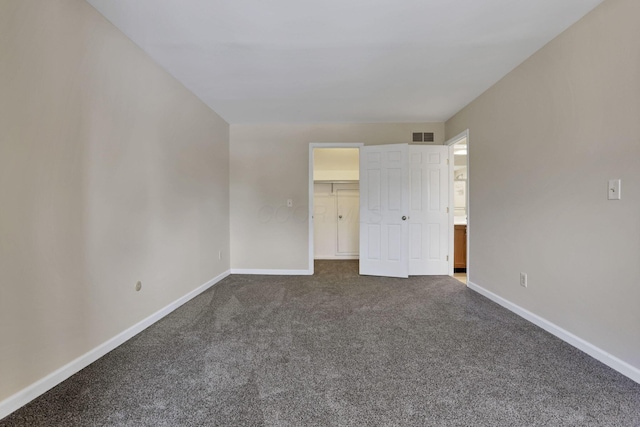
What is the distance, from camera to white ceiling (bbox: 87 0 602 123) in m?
1.74

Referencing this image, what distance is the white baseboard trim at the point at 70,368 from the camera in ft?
4.25

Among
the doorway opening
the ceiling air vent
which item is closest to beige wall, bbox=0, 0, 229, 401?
the ceiling air vent

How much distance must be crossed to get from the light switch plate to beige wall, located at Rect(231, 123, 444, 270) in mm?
2780

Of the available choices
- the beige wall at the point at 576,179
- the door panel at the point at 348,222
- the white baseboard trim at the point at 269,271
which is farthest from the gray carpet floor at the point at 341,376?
the door panel at the point at 348,222

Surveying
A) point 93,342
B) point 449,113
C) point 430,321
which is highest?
point 449,113

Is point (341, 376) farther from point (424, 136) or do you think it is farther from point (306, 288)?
point (424, 136)

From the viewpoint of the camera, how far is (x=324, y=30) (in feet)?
6.42

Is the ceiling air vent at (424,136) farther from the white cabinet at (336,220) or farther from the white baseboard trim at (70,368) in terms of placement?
the white baseboard trim at (70,368)

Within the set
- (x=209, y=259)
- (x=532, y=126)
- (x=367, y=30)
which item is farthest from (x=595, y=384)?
(x=209, y=259)

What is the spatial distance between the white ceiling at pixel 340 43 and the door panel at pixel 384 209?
95 centimetres

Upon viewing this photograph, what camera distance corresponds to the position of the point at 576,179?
74.0 inches

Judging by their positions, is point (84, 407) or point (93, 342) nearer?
point (84, 407)

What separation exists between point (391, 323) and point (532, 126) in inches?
84.9

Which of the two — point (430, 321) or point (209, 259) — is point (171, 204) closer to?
point (209, 259)
